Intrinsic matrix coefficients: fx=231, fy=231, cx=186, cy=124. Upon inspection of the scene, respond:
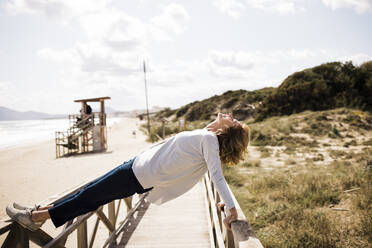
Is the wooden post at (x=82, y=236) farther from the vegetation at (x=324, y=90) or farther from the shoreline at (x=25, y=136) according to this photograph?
the shoreline at (x=25, y=136)

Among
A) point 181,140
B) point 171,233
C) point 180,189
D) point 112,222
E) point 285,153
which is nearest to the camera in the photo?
point 181,140

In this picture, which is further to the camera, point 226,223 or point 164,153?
point 164,153

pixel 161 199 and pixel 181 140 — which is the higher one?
pixel 181 140

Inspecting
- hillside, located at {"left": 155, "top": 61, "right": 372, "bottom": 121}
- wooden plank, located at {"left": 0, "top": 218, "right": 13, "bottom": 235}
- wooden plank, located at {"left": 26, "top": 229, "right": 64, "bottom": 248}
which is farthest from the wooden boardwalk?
hillside, located at {"left": 155, "top": 61, "right": 372, "bottom": 121}

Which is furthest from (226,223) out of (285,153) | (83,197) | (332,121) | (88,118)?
(88,118)

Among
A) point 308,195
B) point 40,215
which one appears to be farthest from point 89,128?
point 40,215

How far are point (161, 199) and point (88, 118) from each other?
64.4ft

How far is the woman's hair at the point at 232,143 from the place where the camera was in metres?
1.96

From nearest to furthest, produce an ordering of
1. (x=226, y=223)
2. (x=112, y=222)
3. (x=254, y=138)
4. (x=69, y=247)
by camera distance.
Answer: (x=226, y=223)
(x=112, y=222)
(x=69, y=247)
(x=254, y=138)

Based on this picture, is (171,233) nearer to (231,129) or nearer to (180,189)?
(180,189)

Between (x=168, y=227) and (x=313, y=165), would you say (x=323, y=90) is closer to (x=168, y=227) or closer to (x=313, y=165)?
(x=313, y=165)

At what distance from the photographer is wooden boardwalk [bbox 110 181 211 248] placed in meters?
3.30

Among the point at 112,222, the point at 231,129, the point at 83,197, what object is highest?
the point at 231,129

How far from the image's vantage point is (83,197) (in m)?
2.01
